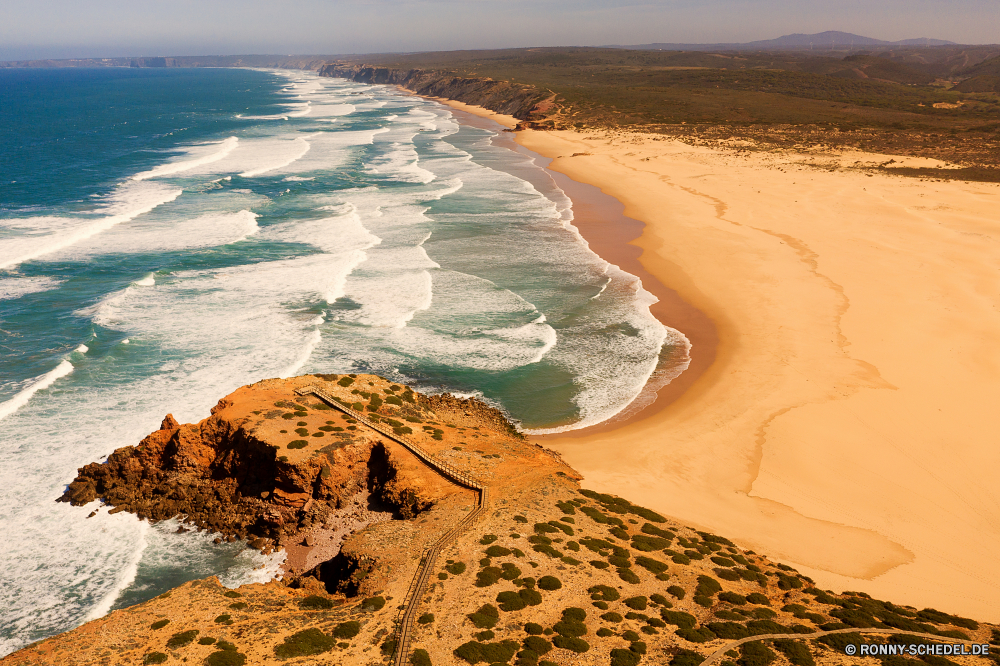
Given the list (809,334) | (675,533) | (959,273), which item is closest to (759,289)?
(809,334)

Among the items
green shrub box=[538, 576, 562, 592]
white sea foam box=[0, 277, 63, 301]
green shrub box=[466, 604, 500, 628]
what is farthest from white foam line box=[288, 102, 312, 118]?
green shrub box=[466, 604, 500, 628]

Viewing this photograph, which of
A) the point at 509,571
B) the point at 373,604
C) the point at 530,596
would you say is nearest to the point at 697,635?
the point at 530,596

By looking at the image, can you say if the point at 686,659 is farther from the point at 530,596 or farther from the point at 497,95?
the point at 497,95

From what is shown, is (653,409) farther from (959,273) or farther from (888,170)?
(888,170)

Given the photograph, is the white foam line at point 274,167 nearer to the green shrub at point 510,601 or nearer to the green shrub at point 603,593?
the green shrub at point 510,601

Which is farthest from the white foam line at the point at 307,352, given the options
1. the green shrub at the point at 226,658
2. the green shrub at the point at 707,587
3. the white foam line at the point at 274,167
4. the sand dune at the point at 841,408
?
the white foam line at the point at 274,167
